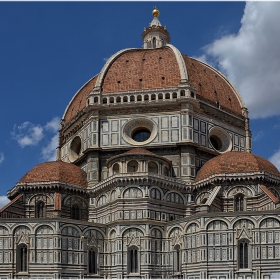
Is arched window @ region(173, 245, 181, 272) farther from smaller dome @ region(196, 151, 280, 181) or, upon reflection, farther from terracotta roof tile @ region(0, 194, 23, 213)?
terracotta roof tile @ region(0, 194, 23, 213)

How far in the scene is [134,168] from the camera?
169 feet

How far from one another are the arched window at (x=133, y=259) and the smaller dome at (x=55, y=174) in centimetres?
940

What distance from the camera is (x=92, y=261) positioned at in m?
47.9

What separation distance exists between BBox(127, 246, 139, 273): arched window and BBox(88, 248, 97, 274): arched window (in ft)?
9.42

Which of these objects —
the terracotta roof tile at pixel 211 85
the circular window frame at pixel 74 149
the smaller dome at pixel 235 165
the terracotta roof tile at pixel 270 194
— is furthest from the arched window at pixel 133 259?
the terracotta roof tile at pixel 211 85

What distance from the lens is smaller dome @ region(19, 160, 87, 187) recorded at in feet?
174

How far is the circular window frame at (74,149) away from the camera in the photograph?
6100 centimetres

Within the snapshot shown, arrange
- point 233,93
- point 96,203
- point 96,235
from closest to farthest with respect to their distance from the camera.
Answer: point 96,235, point 96,203, point 233,93

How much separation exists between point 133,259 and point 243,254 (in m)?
8.88

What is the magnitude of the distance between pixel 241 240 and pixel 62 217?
15.8 meters

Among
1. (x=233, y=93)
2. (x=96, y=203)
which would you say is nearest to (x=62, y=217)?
(x=96, y=203)

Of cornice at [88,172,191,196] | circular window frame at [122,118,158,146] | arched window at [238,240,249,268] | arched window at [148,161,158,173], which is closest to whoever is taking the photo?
arched window at [238,240,249,268]

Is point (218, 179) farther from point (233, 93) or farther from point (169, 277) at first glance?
point (233, 93)

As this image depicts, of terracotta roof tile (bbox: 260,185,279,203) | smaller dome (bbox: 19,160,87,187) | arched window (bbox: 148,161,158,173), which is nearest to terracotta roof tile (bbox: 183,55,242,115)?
arched window (bbox: 148,161,158,173)
